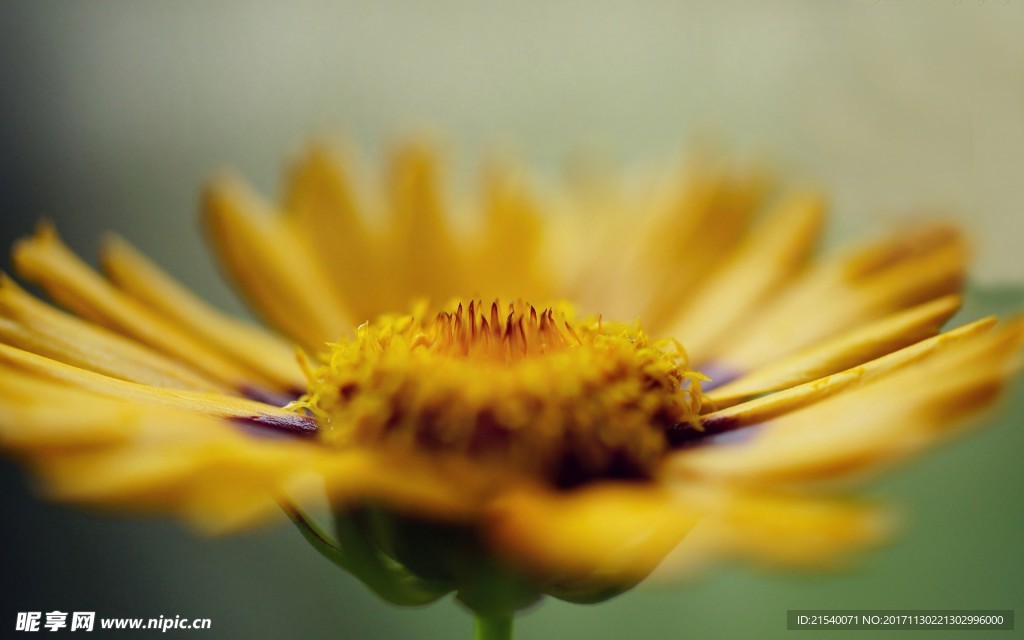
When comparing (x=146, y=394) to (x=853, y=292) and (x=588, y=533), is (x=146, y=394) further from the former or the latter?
(x=853, y=292)

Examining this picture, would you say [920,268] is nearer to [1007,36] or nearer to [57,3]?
[1007,36]

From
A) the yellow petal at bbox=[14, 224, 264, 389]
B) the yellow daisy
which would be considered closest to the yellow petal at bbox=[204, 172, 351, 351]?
the yellow daisy

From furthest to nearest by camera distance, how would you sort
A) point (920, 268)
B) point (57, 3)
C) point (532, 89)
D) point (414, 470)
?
point (532, 89)
point (57, 3)
point (920, 268)
point (414, 470)

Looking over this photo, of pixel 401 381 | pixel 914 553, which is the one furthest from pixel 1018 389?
pixel 401 381

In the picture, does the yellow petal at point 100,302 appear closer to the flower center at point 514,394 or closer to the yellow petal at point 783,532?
the flower center at point 514,394

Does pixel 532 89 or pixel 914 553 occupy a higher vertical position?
pixel 532 89

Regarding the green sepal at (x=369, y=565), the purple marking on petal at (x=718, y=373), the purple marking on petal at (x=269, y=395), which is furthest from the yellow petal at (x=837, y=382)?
the purple marking on petal at (x=269, y=395)

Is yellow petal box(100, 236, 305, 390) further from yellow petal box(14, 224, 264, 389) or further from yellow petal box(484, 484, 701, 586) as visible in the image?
yellow petal box(484, 484, 701, 586)
